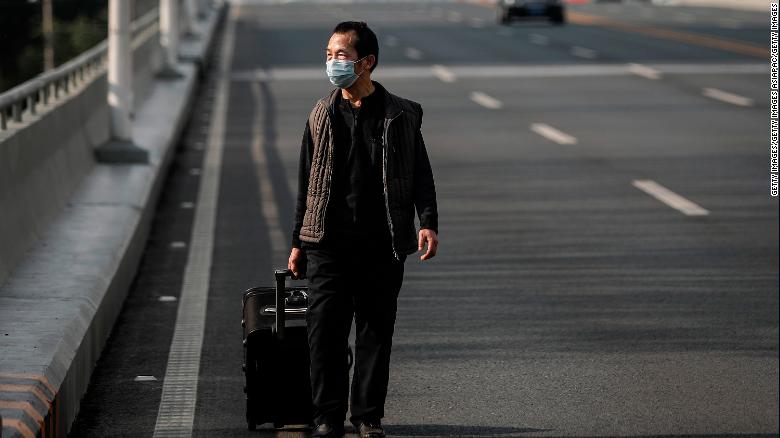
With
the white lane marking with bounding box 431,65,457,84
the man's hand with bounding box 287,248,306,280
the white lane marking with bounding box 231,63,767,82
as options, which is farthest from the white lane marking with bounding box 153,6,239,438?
the white lane marking with bounding box 231,63,767,82

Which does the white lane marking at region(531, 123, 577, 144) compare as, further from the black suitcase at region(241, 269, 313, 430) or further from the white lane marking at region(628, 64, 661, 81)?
the black suitcase at region(241, 269, 313, 430)

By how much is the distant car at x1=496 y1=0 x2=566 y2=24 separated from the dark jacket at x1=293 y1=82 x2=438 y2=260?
48.5 meters

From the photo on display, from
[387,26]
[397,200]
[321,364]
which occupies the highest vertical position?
[397,200]

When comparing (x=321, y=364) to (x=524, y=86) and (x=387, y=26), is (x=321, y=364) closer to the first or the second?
(x=524, y=86)

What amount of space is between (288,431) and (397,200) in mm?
1331

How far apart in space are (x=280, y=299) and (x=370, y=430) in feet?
2.19

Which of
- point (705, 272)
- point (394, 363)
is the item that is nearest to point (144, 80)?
point (705, 272)

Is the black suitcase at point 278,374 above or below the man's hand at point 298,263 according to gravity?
below

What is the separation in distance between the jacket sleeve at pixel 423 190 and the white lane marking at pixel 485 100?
64.2ft

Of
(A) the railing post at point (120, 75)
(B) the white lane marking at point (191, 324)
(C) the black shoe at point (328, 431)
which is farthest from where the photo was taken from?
(A) the railing post at point (120, 75)

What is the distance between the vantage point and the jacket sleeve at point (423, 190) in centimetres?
672

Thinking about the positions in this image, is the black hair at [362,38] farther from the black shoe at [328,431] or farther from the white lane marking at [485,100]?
the white lane marking at [485,100]

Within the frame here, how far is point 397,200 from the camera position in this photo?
6629mm

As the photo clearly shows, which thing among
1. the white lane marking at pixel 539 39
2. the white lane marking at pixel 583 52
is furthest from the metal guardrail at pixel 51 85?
the white lane marking at pixel 539 39
